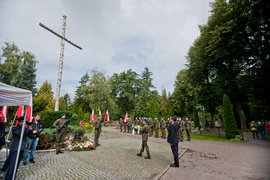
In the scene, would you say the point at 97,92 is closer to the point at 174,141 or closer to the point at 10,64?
the point at 10,64

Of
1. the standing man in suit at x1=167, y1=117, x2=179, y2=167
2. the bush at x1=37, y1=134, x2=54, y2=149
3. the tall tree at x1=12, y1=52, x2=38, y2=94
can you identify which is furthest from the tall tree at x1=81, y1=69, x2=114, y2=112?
the standing man in suit at x1=167, y1=117, x2=179, y2=167

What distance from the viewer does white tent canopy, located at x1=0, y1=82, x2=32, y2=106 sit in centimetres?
308

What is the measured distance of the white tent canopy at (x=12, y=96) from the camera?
3076mm

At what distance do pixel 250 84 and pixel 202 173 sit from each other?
1566 centimetres

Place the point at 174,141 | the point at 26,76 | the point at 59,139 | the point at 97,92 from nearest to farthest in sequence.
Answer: the point at 174,141 < the point at 59,139 < the point at 26,76 < the point at 97,92

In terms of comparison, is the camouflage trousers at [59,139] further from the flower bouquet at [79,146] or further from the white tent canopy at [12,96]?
the white tent canopy at [12,96]

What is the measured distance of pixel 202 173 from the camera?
188 inches

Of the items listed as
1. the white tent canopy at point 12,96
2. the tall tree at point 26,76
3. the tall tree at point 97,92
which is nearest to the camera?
the white tent canopy at point 12,96

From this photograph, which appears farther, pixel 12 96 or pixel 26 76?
pixel 26 76

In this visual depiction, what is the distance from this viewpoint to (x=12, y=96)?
3229 millimetres

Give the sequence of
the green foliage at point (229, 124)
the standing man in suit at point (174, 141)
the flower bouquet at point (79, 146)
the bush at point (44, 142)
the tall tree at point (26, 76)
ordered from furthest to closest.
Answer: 1. the tall tree at point (26, 76)
2. the green foliage at point (229, 124)
3. the flower bouquet at point (79, 146)
4. the bush at point (44, 142)
5. the standing man in suit at point (174, 141)

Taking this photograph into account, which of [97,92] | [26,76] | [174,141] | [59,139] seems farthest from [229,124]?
[26,76]

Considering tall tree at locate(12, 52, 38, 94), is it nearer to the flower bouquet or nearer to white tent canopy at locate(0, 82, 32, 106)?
the flower bouquet

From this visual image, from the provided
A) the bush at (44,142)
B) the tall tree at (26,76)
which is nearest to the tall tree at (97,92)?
the tall tree at (26,76)
